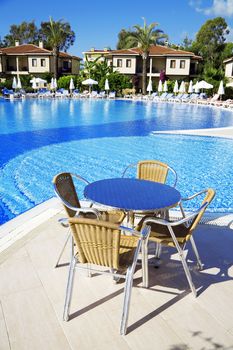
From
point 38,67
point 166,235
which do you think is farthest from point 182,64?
point 166,235

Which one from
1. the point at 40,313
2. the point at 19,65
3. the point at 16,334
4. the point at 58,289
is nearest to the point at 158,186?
the point at 58,289

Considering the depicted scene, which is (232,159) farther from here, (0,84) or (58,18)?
(58,18)

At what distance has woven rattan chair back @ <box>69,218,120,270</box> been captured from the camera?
8.04 ft

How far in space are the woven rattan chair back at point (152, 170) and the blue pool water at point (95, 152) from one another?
2.50 m

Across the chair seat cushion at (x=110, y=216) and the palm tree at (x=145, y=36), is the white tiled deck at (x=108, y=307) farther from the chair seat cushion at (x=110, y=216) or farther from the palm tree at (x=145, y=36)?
the palm tree at (x=145, y=36)

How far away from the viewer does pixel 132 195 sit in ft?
11.1

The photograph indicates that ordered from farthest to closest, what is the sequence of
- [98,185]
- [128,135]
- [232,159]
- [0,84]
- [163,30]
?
[163,30], [0,84], [128,135], [232,159], [98,185]

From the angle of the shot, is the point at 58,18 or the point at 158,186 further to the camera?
the point at 58,18

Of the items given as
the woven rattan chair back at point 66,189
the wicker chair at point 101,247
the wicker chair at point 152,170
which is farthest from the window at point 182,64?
the wicker chair at point 101,247

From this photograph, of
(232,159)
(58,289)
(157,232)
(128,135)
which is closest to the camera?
(58,289)

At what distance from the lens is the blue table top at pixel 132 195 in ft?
10.2

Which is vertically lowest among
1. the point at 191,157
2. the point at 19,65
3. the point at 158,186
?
the point at 191,157

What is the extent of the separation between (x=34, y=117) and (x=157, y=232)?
54.4ft

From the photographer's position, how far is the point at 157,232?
335cm
